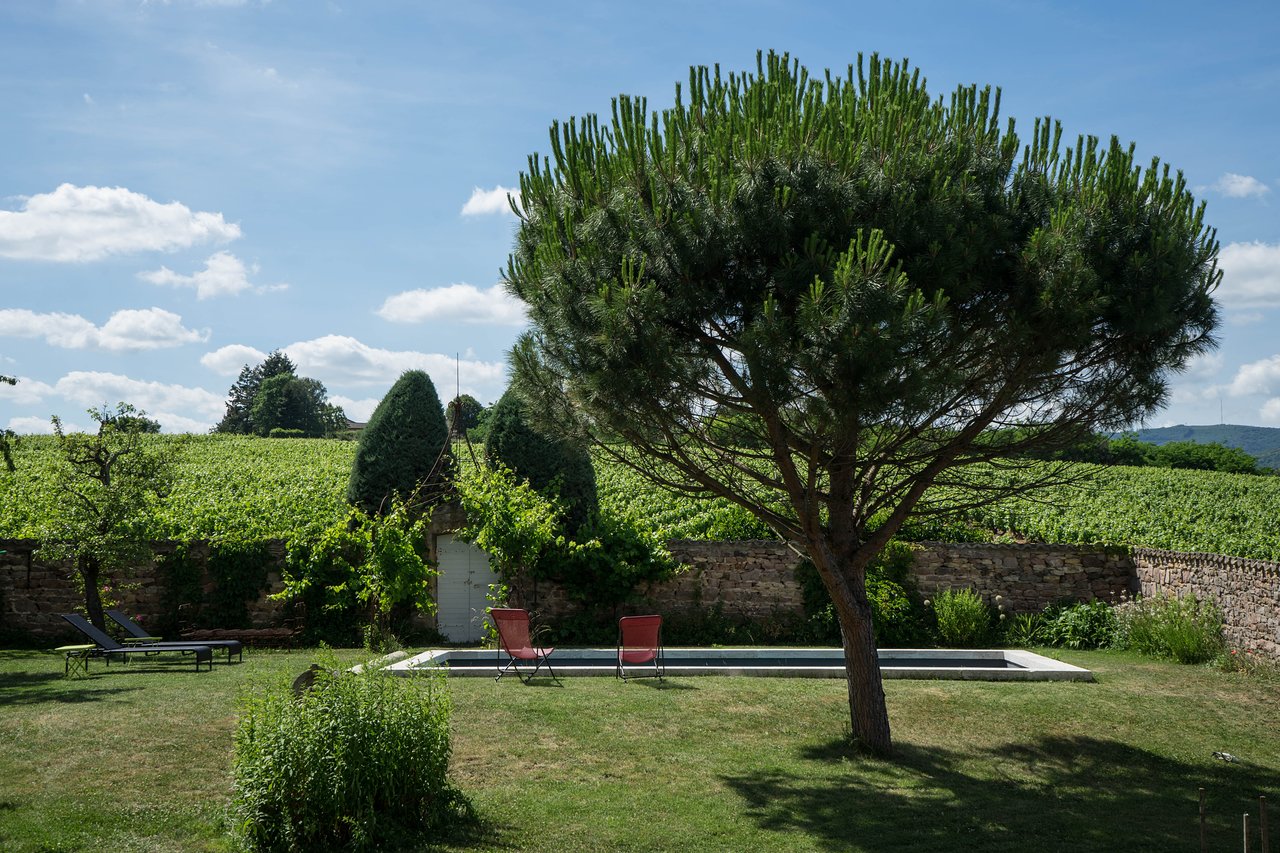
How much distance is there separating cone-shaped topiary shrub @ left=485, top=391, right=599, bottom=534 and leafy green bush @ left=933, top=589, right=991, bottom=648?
547cm

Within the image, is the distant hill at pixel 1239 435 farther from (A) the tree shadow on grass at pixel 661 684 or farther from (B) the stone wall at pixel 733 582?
(A) the tree shadow on grass at pixel 661 684

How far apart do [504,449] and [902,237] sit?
31.2 ft

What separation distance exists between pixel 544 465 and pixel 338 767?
9924 millimetres

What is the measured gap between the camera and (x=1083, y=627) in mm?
14523

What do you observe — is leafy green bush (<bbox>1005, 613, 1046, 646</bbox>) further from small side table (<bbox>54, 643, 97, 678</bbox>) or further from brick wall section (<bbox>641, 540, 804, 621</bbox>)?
small side table (<bbox>54, 643, 97, 678</bbox>)

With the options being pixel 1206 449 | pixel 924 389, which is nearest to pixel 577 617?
pixel 924 389

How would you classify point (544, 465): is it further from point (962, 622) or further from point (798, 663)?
point (962, 622)

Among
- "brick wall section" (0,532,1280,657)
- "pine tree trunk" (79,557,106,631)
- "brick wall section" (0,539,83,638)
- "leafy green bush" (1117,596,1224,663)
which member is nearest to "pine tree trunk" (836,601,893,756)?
"leafy green bush" (1117,596,1224,663)

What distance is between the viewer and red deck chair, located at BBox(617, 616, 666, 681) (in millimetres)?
11008

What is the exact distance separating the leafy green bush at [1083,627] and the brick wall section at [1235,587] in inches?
32.6

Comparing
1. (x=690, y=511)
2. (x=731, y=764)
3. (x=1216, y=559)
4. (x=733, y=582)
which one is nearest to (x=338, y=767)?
(x=731, y=764)

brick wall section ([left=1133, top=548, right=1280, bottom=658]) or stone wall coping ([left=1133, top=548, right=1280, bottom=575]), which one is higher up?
stone wall coping ([left=1133, top=548, right=1280, bottom=575])

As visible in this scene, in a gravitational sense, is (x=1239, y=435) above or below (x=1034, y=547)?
above

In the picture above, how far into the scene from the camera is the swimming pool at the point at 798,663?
11359mm
